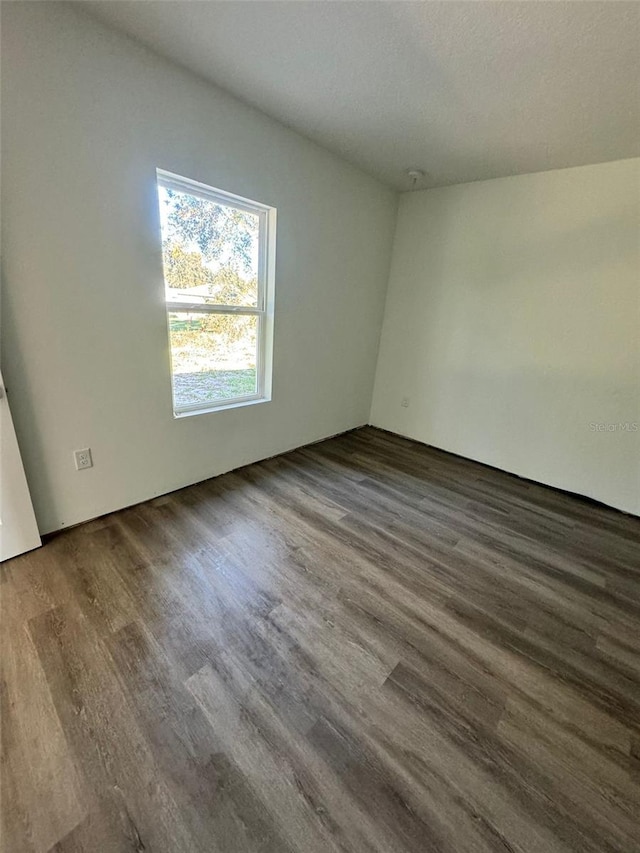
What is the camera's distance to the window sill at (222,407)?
234 centimetres

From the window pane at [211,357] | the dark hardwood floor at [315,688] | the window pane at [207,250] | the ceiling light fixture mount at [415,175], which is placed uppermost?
the ceiling light fixture mount at [415,175]

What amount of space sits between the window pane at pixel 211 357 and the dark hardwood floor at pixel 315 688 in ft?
2.72

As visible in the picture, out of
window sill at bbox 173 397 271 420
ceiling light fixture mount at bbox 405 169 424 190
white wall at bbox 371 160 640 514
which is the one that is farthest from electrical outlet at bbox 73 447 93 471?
ceiling light fixture mount at bbox 405 169 424 190

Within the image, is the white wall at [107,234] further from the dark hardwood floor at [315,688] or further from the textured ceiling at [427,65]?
the dark hardwood floor at [315,688]

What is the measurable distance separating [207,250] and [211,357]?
689 millimetres

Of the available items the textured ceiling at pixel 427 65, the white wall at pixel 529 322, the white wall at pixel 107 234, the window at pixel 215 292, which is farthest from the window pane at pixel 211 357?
the white wall at pixel 529 322

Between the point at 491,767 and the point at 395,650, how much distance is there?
17.2 inches

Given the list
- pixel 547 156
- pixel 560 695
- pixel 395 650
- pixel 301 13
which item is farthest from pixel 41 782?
pixel 547 156

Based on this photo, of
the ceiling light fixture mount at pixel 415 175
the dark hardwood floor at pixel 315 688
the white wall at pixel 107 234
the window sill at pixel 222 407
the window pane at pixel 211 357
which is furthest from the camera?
the ceiling light fixture mount at pixel 415 175

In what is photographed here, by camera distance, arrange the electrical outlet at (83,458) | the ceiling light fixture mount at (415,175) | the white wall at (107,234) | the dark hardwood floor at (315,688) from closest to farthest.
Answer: the dark hardwood floor at (315,688), the white wall at (107,234), the electrical outlet at (83,458), the ceiling light fixture mount at (415,175)

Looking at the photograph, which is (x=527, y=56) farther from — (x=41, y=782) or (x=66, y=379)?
(x=41, y=782)

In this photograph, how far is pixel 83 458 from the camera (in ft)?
6.26

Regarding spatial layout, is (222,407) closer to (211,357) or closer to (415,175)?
(211,357)

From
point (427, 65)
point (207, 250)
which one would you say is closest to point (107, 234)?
point (207, 250)
